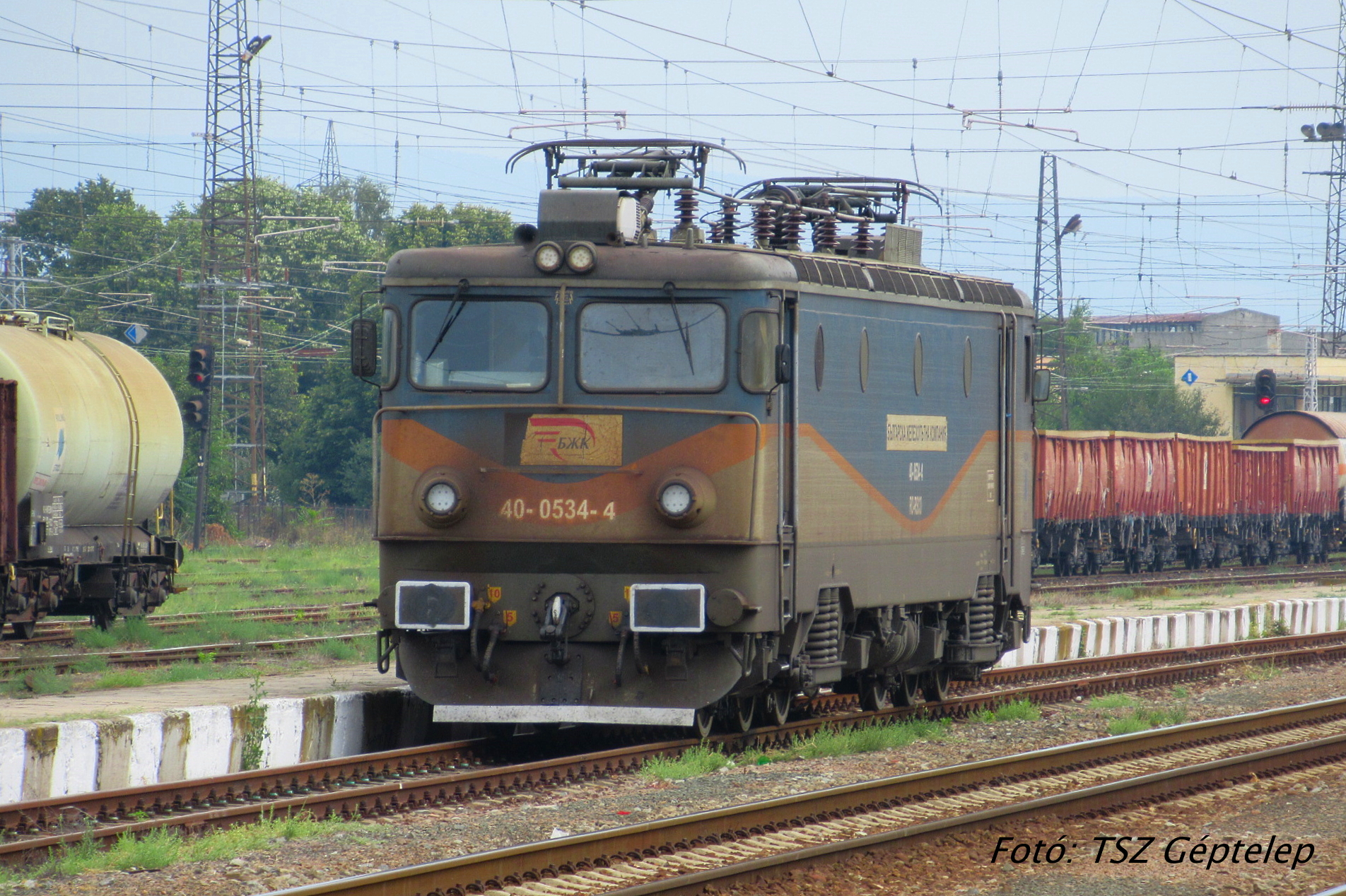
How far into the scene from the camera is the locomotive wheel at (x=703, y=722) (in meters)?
11.8

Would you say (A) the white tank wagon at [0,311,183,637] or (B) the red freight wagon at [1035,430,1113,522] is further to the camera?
(B) the red freight wagon at [1035,430,1113,522]

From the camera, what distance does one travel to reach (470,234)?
198 feet

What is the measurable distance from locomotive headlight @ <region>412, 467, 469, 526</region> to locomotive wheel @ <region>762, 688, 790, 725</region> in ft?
9.66

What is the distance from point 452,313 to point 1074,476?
1054 inches

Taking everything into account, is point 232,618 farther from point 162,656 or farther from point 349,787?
point 349,787

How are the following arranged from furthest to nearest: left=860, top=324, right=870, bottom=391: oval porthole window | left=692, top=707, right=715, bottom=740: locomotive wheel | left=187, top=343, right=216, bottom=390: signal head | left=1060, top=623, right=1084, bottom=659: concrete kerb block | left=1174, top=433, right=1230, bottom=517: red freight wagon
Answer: left=1174, top=433, right=1230, bottom=517: red freight wagon < left=187, top=343, right=216, bottom=390: signal head < left=1060, top=623, right=1084, bottom=659: concrete kerb block < left=860, top=324, right=870, bottom=391: oval porthole window < left=692, top=707, right=715, bottom=740: locomotive wheel

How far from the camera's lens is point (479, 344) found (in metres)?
11.3

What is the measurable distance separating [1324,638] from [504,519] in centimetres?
1552

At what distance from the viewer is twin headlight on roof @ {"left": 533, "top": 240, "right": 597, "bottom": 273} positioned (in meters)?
11.2

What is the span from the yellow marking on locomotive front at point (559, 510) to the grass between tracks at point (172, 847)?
2.60 metres

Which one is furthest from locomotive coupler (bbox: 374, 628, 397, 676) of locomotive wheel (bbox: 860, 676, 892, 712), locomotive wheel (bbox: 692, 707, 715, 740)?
locomotive wheel (bbox: 860, 676, 892, 712)

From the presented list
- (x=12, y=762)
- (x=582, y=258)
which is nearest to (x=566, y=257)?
(x=582, y=258)

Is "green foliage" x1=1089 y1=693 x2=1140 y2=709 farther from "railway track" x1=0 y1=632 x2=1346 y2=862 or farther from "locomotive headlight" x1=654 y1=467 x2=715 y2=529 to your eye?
"locomotive headlight" x1=654 y1=467 x2=715 y2=529

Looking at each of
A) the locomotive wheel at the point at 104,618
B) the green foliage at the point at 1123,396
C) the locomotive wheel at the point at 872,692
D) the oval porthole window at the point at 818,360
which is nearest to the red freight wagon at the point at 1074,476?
the locomotive wheel at the point at 104,618
